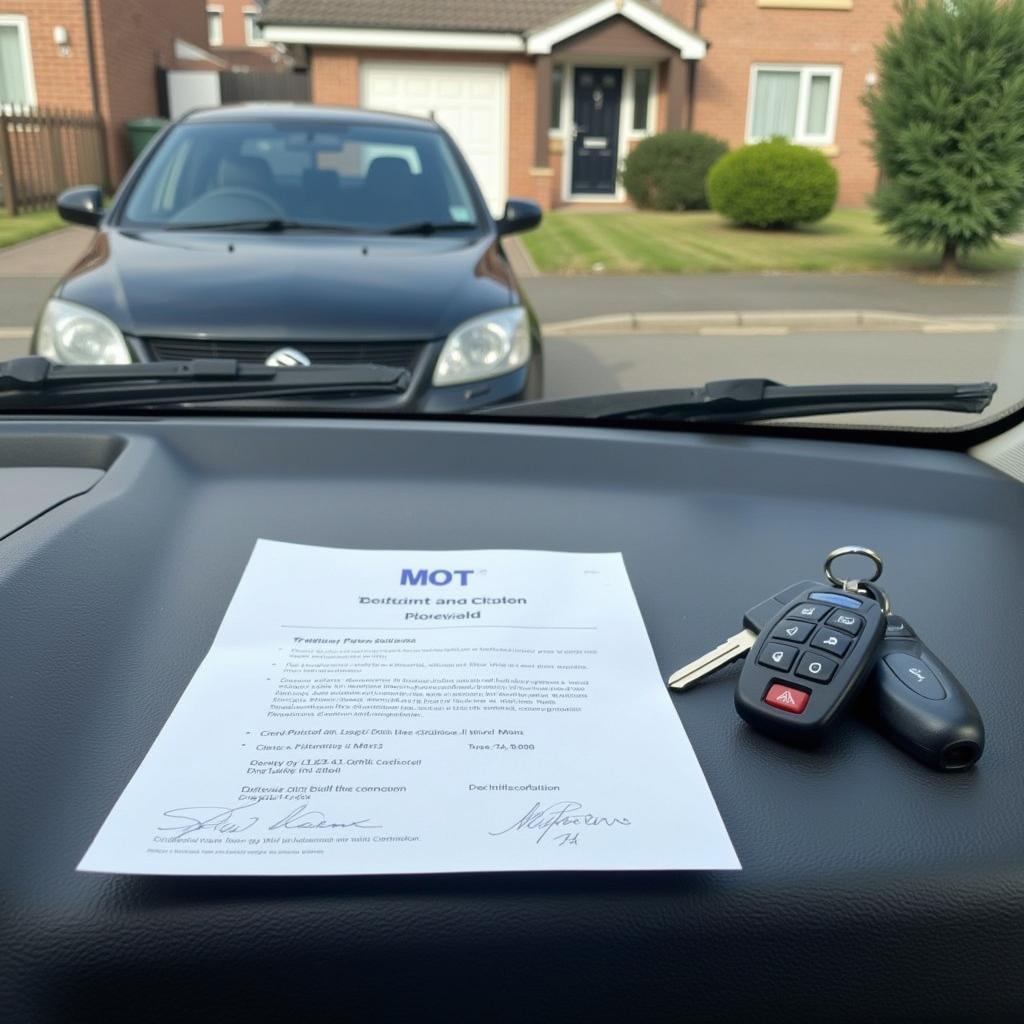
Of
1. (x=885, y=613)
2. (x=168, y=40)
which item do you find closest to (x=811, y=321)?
(x=885, y=613)

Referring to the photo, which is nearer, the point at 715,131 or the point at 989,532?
the point at 989,532

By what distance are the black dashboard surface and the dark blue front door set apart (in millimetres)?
19381

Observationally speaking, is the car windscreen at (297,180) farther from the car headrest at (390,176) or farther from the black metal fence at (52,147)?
the black metal fence at (52,147)

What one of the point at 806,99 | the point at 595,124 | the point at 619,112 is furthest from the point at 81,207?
the point at 619,112

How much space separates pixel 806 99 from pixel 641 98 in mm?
16202

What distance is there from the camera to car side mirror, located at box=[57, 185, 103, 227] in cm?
399

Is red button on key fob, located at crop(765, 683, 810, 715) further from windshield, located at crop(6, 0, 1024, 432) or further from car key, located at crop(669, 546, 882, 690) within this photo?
windshield, located at crop(6, 0, 1024, 432)

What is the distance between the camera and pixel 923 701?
0.99m

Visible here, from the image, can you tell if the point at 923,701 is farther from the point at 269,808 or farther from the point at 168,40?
the point at 168,40

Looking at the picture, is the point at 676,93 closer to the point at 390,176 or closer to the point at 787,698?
the point at 390,176

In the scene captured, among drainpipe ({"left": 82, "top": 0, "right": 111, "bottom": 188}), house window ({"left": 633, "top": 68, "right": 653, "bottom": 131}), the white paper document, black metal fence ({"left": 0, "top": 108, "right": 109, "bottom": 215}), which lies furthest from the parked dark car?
house window ({"left": 633, "top": 68, "right": 653, "bottom": 131})

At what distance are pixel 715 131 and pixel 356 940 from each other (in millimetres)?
16878

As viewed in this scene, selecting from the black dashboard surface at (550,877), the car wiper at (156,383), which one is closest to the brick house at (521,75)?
the car wiper at (156,383)

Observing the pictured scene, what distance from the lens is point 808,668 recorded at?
1018 mm
